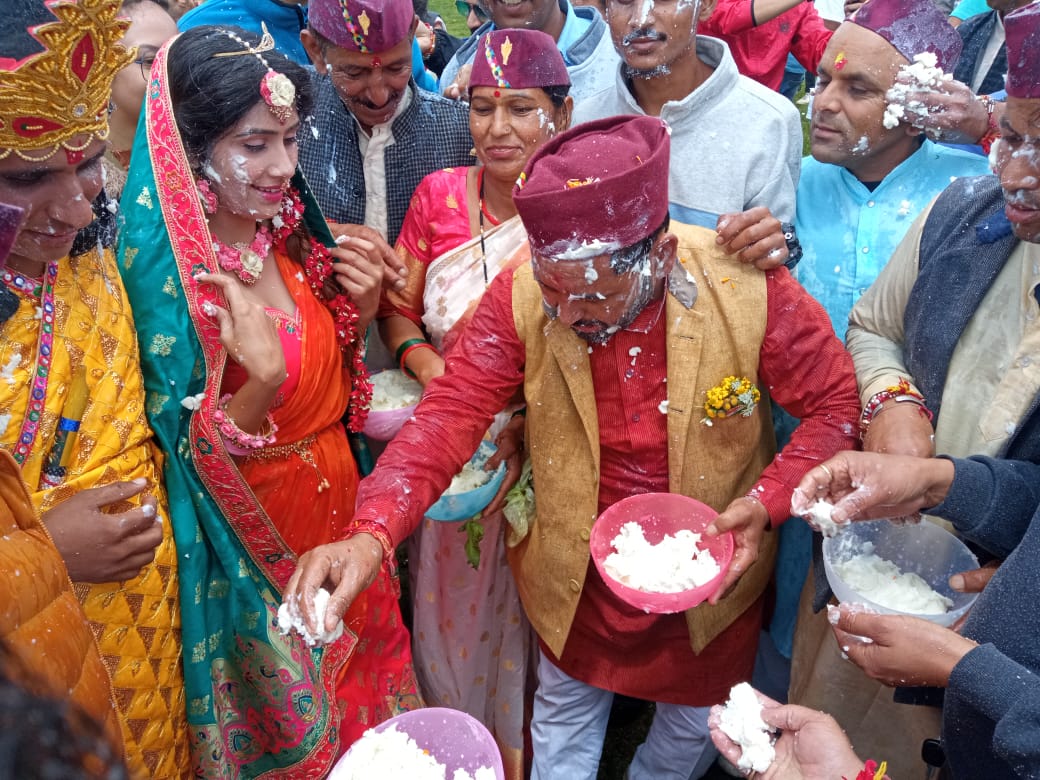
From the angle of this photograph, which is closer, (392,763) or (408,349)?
(392,763)

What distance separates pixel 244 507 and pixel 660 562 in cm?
129

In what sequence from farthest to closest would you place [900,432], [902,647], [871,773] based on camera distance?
[900,432]
[902,647]
[871,773]

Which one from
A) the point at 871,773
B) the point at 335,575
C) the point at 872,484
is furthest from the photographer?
the point at 872,484

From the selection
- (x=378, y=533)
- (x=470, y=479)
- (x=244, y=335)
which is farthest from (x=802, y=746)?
(x=244, y=335)

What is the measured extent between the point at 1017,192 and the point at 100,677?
2.44 meters

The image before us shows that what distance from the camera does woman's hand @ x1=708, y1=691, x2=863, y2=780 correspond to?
6.34 ft

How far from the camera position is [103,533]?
214 cm

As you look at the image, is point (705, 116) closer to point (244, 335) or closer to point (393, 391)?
point (393, 391)

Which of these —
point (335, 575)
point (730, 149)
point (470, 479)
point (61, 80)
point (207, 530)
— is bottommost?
point (470, 479)

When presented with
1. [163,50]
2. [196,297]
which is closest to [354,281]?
[196,297]

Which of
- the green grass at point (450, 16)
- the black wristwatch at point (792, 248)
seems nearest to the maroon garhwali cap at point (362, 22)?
the black wristwatch at point (792, 248)

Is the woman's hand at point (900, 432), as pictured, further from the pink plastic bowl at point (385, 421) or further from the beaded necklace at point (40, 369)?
the beaded necklace at point (40, 369)

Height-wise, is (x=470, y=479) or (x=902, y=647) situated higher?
(x=902, y=647)

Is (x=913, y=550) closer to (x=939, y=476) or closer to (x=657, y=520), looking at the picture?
(x=939, y=476)
